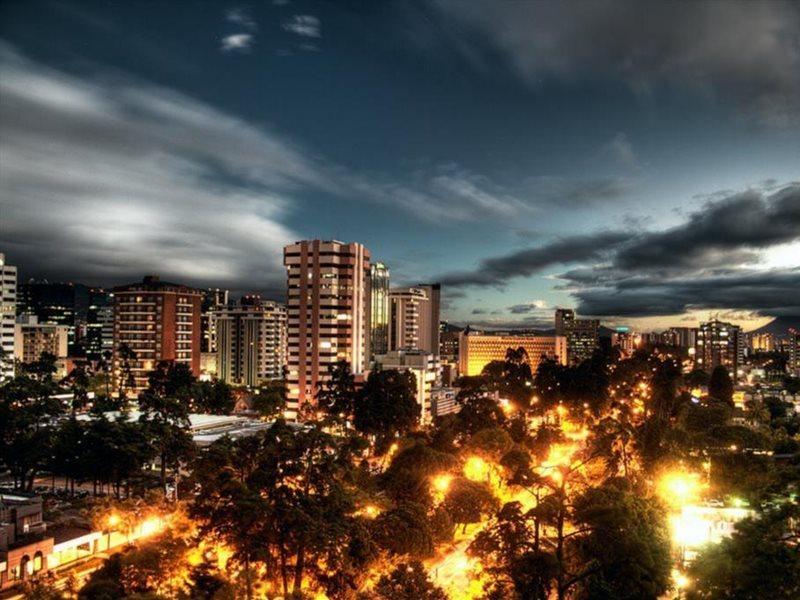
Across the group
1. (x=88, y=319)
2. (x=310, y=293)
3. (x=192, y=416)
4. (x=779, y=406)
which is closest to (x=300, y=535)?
(x=192, y=416)

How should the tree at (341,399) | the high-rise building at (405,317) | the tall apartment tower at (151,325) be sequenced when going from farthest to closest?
the high-rise building at (405,317) < the tall apartment tower at (151,325) < the tree at (341,399)

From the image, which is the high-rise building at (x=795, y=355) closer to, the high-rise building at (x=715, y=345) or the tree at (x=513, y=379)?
the high-rise building at (x=715, y=345)

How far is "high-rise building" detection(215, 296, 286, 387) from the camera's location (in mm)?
108562

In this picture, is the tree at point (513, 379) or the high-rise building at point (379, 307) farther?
the high-rise building at point (379, 307)

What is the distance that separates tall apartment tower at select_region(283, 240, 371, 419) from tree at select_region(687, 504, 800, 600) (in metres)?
52.9

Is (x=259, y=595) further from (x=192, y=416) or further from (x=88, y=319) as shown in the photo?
(x=88, y=319)

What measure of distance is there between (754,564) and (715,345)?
6704 inches

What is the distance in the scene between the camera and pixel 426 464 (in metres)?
32.7

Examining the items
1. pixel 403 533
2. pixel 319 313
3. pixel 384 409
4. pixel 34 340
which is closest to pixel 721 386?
pixel 384 409

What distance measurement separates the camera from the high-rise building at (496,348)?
15750cm

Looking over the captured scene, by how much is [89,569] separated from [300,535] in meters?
11.0

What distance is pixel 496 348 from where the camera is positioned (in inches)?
6206

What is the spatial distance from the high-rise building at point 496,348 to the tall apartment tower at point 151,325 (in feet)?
278

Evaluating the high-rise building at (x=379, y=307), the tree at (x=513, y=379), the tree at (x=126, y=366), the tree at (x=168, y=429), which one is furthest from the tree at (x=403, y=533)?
the high-rise building at (x=379, y=307)
